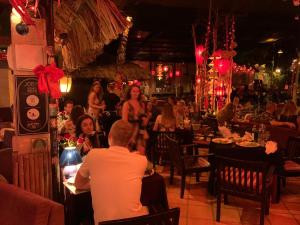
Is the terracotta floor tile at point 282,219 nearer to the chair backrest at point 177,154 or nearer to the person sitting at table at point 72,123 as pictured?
the chair backrest at point 177,154

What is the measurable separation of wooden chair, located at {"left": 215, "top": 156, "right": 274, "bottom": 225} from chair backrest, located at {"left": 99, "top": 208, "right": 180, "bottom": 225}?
1756 mm

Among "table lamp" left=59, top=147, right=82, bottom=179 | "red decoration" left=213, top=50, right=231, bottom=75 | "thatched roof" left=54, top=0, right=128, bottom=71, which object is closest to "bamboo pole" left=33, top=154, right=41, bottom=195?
"table lamp" left=59, top=147, right=82, bottom=179

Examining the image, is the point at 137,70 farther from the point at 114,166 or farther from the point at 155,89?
the point at 114,166

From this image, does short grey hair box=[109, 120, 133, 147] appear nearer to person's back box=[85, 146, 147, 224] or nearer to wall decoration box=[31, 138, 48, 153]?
person's back box=[85, 146, 147, 224]

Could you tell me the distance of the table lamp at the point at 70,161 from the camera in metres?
2.82

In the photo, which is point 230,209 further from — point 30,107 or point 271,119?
point 271,119

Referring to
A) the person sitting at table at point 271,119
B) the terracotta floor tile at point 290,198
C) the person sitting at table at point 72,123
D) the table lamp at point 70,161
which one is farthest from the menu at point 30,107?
the person sitting at table at point 271,119

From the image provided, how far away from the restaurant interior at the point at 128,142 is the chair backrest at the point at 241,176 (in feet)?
0.04

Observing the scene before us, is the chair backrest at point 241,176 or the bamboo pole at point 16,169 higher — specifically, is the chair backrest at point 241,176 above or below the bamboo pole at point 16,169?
below

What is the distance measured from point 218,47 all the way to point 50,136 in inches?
225

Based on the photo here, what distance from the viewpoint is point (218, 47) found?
745 cm

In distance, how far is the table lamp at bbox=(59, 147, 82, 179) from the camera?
282 cm

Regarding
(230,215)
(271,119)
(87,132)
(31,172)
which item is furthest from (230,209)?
(271,119)

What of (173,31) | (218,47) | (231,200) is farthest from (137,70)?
(231,200)
